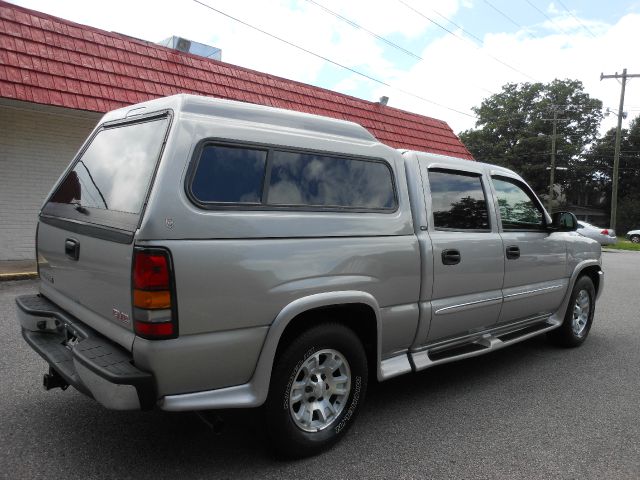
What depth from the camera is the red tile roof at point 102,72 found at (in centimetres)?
814

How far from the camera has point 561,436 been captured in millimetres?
3477

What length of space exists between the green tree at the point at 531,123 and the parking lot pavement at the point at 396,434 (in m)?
53.9

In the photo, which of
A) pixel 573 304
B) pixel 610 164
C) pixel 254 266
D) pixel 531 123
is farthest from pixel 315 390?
pixel 610 164

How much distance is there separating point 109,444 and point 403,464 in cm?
177

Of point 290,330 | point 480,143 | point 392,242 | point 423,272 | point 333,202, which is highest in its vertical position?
point 480,143

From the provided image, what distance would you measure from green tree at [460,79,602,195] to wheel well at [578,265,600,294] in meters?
51.7

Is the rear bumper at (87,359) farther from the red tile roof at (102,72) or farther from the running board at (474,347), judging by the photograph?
the red tile roof at (102,72)

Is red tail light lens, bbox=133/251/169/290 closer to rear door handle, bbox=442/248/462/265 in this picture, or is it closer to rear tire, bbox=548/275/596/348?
rear door handle, bbox=442/248/462/265

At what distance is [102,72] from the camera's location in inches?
356

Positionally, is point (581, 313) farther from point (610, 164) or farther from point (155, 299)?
point (610, 164)

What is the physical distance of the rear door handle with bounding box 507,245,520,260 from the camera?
4344mm

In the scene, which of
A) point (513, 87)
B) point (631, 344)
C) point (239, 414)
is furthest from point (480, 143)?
point (239, 414)

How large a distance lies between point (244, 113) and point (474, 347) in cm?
266

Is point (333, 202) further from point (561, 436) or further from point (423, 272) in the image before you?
point (561, 436)
